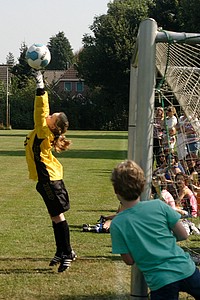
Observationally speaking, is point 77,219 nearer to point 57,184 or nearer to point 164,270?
point 57,184

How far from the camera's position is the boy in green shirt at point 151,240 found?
4.20 meters

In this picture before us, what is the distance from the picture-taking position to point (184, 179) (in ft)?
25.7

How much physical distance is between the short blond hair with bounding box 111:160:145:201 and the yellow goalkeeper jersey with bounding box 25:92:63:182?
279 cm

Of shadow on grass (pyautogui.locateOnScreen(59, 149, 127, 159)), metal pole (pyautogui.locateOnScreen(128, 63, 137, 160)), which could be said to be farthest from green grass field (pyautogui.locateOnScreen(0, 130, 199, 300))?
shadow on grass (pyautogui.locateOnScreen(59, 149, 127, 159))

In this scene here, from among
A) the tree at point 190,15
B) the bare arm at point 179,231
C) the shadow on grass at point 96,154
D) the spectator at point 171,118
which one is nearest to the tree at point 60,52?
the tree at point 190,15

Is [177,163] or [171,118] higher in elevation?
[171,118]

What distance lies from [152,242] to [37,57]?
3778mm

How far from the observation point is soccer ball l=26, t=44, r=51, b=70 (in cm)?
747

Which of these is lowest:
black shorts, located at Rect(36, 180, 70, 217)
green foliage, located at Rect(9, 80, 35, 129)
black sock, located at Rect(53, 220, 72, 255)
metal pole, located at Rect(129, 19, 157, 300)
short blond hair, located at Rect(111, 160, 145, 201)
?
green foliage, located at Rect(9, 80, 35, 129)

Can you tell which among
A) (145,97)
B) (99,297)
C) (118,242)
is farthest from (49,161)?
(118,242)

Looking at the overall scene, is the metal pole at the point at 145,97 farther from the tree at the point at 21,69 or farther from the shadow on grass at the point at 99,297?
the tree at the point at 21,69

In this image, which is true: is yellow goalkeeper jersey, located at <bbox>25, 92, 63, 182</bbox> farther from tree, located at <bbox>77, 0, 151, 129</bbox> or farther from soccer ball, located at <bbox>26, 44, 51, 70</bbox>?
tree, located at <bbox>77, 0, 151, 129</bbox>

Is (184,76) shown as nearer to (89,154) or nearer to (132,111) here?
(132,111)

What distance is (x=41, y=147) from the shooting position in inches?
280
